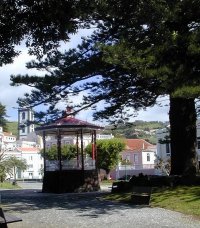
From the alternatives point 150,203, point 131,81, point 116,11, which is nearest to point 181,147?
point 131,81

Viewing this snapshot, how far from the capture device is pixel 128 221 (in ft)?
37.2

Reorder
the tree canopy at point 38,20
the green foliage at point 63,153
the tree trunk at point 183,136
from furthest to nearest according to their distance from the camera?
1. the green foliage at point 63,153
2. the tree trunk at point 183,136
3. the tree canopy at point 38,20

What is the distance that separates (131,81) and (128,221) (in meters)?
8.09

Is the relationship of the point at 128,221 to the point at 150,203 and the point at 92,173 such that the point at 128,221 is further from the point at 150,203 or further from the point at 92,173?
the point at 92,173

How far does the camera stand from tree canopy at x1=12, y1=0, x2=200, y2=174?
46.2 ft

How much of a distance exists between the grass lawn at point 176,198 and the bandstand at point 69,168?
612 cm

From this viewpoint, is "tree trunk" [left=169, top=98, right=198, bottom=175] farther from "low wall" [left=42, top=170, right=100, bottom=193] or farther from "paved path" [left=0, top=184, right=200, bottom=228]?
"paved path" [left=0, top=184, right=200, bottom=228]

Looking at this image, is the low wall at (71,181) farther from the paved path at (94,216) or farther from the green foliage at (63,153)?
the paved path at (94,216)

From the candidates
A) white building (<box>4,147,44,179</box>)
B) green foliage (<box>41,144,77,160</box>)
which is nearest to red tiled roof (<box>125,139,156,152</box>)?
white building (<box>4,147,44,179</box>)

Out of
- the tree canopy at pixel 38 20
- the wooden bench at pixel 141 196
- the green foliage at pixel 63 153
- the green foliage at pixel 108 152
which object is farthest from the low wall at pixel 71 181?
the green foliage at pixel 108 152

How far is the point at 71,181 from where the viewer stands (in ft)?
77.5

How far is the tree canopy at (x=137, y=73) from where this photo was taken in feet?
46.2

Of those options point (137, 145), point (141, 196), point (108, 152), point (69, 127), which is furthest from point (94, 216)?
point (137, 145)

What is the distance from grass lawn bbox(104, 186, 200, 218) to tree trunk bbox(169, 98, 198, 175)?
2.72m
